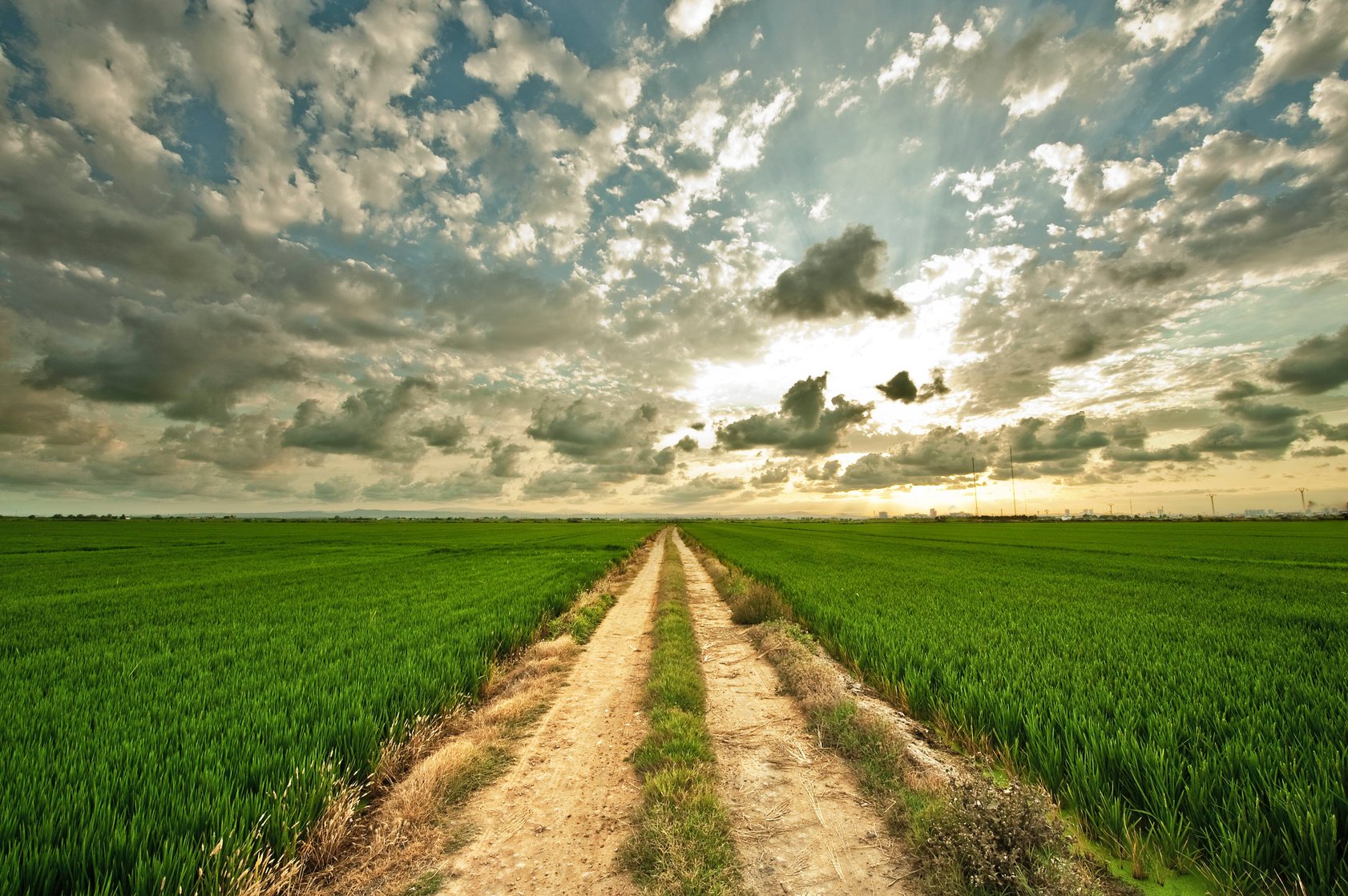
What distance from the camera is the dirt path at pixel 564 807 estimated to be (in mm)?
3947

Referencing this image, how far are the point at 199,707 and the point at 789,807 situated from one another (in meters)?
6.52

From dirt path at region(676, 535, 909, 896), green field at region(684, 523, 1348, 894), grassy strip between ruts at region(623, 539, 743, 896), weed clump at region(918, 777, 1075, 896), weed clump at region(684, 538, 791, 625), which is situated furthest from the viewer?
weed clump at region(684, 538, 791, 625)

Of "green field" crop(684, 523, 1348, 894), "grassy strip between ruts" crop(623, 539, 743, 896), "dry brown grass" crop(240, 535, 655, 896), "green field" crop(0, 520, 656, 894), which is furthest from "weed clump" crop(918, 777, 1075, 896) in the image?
"green field" crop(0, 520, 656, 894)

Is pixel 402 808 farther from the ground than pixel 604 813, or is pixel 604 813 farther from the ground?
pixel 402 808

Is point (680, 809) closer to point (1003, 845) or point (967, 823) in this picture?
point (967, 823)

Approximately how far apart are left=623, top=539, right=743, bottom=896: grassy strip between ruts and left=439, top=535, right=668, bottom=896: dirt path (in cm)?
21

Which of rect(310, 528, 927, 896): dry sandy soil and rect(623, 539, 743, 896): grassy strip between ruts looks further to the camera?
rect(310, 528, 927, 896): dry sandy soil

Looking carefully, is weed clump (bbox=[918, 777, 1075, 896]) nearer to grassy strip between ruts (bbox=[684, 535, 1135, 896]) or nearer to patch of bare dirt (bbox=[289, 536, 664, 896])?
grassy strip between ruts (bbox=[684, 535, 1135, 896])

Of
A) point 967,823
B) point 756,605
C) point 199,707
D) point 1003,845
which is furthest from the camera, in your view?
point 756,605

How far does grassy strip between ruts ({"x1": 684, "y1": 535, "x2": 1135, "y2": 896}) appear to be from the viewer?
11.0ft

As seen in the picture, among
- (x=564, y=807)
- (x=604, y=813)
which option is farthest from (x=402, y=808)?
(x=604, y=813)

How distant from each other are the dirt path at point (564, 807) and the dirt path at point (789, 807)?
3.51ft

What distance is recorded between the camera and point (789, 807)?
4922 mm

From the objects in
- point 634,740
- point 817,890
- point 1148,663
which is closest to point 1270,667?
point 1148,663
